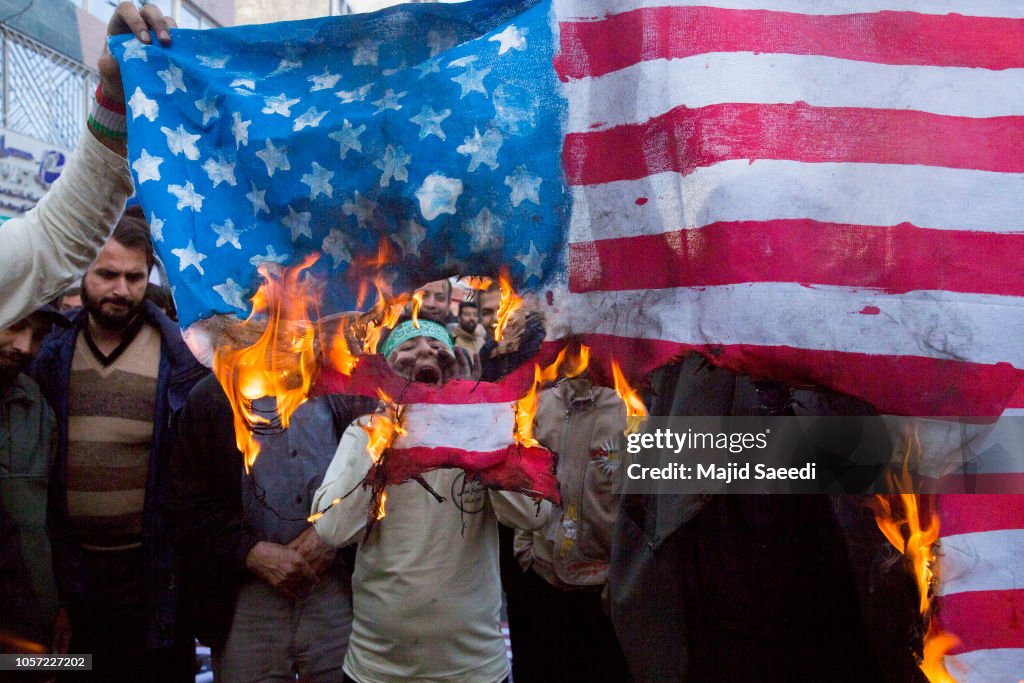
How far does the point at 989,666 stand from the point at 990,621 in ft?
0.30

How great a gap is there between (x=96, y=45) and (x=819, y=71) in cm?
1333

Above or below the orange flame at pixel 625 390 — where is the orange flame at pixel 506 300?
above

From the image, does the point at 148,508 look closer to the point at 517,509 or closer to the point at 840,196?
the point at 517,509

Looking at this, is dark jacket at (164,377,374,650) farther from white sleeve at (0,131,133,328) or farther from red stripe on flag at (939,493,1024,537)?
red stripe on flag at (939,493,1024,537)

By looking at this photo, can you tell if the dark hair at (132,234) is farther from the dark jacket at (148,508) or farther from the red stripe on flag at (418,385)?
the red stripe on flag at (418,385)

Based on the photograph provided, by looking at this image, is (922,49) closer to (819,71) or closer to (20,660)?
(819,71)

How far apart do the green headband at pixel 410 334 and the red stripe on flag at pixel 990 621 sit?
66.2 inches

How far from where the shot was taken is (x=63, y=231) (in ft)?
7.55

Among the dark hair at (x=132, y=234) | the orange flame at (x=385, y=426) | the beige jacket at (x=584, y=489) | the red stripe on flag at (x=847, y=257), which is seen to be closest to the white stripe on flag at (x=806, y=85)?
the red stripe on flag at (x=847, y=257)

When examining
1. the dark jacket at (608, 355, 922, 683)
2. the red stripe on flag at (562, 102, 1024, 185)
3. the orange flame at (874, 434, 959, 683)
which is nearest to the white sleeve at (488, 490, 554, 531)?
the dark jacket at (608, 355, 922, 683)

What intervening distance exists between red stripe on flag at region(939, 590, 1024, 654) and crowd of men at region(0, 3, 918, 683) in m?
0.52

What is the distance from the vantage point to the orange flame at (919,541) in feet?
6.25

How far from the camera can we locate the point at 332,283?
2.16m

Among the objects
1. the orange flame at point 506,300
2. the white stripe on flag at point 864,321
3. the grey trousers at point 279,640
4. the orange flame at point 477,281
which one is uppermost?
the orange flame at point 477,281
